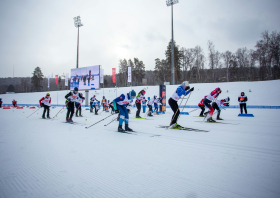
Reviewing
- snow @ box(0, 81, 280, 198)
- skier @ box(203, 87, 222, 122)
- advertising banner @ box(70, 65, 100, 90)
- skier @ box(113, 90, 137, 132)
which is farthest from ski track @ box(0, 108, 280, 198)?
advertising banner @ box(70, 65, 100, 90)

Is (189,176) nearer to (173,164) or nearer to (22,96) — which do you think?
(173,164)

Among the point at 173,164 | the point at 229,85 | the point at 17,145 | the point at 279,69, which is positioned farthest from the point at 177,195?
the point at 279,69

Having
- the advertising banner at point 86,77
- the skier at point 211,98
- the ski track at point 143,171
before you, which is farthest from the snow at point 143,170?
the advertising banner at point 86,77

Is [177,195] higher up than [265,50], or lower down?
lower down

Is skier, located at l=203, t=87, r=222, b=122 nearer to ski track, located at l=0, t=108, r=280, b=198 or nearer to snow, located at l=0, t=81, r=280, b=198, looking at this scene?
snow, located at l=0, t=81, r=280, b=198

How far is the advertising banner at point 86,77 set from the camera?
2162 cm

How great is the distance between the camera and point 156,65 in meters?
60.4

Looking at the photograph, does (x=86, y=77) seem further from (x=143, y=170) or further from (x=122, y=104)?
(x=143, y=170)

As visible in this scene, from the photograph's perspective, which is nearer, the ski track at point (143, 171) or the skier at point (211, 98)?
the ski track at point (143, 171)

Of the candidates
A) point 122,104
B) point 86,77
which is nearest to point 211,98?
point 122,104

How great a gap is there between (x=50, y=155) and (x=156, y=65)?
59.5 meters

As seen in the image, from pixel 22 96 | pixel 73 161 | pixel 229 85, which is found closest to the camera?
pixel 73 161

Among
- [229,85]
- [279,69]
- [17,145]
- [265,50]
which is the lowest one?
[17,145]

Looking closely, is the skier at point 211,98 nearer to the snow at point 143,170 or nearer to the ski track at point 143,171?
the snow at point 143,170
